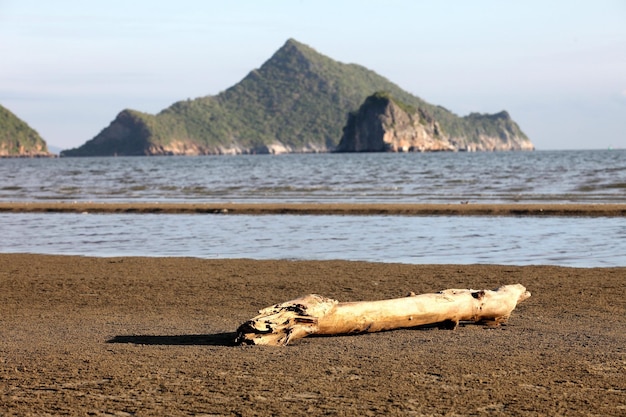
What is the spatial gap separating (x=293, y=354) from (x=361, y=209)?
21349 mm

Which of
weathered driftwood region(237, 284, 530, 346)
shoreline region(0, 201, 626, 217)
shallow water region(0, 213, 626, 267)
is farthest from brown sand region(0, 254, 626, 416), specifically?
shoreline region(0, 201, 626, 217)

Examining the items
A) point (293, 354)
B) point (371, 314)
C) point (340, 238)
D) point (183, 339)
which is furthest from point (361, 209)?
point (293, 354)

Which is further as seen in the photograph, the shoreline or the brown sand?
the shoreline

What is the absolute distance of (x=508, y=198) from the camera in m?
36.3

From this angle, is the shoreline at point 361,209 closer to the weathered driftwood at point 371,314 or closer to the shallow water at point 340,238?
the shallow water at point 340,238

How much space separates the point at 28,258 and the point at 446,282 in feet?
28.7

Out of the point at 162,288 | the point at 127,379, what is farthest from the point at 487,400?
the point at 162,288

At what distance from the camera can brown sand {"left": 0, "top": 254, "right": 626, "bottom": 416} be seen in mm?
6598

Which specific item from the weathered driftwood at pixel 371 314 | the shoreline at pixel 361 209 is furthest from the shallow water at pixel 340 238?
the weathered driftwood at pixel 371 314

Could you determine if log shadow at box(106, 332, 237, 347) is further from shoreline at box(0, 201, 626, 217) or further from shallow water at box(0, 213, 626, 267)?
shoreline at box(0, 201, 626, 217)

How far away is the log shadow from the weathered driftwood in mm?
364

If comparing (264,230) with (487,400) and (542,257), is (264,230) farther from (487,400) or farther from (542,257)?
(487,400)

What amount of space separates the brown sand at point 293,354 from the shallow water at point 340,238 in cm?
317

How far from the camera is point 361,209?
29.5 metres
